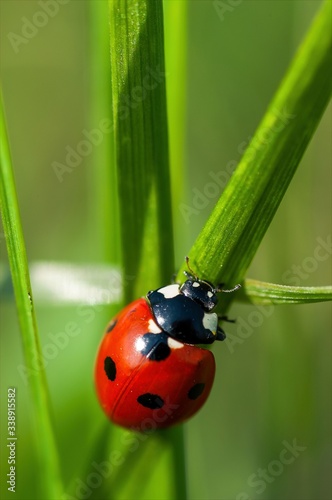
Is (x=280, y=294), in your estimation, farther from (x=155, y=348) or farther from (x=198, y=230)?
(x=198, y=230)

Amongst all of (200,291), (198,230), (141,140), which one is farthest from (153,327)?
(141,140)

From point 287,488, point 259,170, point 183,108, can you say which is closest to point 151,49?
point 259,170

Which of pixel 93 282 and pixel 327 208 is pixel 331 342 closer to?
pixel 327 208

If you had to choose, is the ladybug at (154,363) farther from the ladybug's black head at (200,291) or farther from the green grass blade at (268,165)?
the green grass blade at (268,165)

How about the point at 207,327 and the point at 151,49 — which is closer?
the point at 151,49

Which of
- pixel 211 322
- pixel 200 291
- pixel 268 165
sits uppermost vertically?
pixel 268 165

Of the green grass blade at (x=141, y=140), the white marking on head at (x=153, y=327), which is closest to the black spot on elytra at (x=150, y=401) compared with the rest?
the white marking on head at (x=153, y=327)
